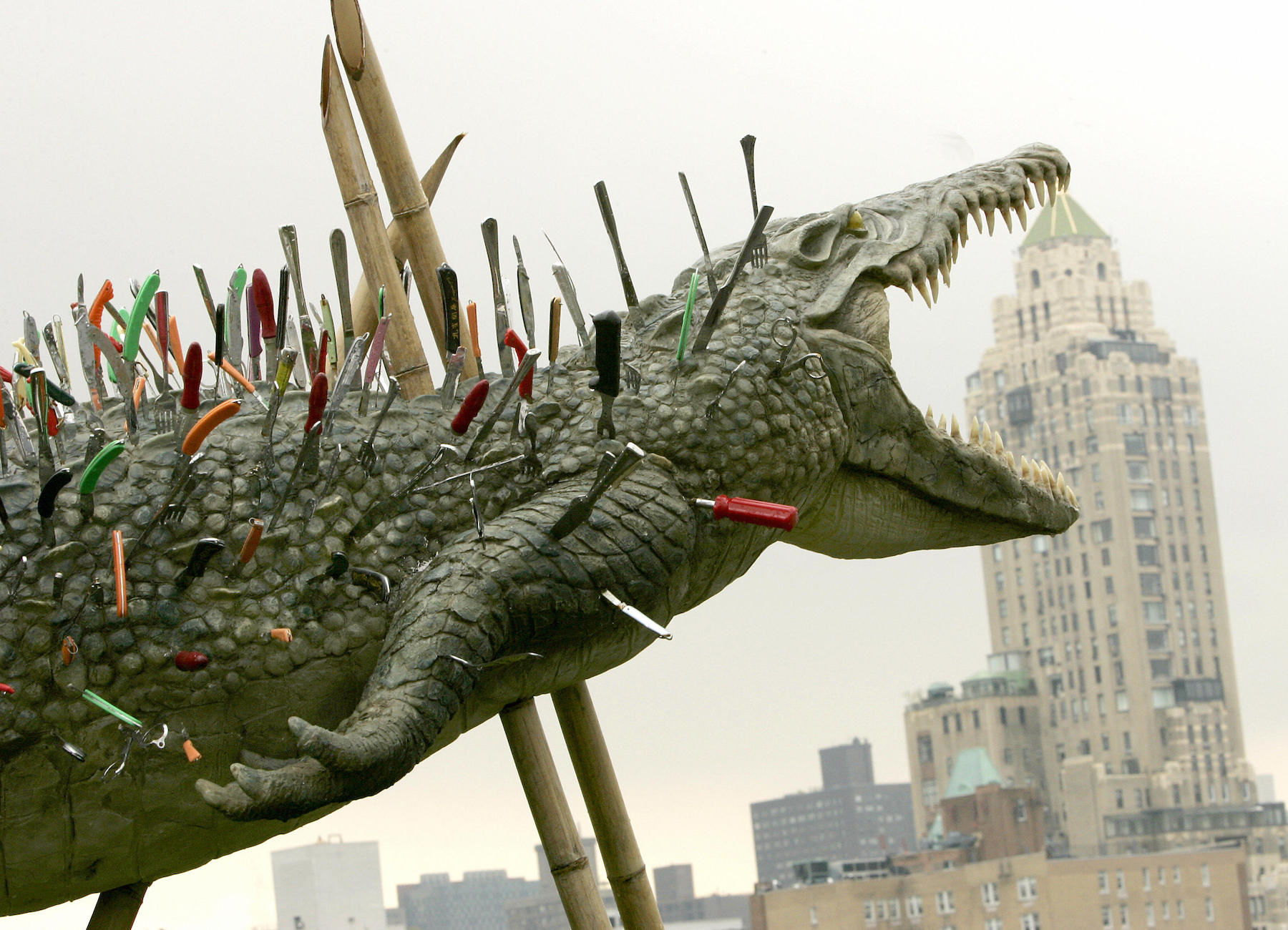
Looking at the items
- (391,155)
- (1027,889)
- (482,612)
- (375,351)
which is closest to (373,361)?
(375,351)

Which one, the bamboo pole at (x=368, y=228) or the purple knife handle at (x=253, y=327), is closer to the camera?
the purple knife handle at (x=253, y=327)

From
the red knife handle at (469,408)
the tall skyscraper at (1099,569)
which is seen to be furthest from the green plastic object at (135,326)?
the tall skyscraper at (1099,569)

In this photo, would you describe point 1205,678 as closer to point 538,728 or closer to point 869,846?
point 869,846

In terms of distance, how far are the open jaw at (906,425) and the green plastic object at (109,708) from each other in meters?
1.00

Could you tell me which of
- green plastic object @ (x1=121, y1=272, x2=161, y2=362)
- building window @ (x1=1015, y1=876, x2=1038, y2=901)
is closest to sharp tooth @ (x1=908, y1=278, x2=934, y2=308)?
green plastic object @ (x1=121, y1=272, x2=161, y2=362)

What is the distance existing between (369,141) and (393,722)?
3.57ft

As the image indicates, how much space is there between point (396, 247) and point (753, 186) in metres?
0.68

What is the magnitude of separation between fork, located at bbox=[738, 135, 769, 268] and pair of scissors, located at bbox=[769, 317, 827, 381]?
114 millimetres

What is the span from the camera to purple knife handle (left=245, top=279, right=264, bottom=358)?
2.18m

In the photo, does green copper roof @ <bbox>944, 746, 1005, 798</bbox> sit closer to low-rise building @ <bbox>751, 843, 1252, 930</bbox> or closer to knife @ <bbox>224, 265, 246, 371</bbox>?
low-rise building @ <bbox>751, 843, 1252, 930</bbox>

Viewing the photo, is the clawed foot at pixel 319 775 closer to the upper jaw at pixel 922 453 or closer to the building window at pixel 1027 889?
the upper jaw at pixel 922 453

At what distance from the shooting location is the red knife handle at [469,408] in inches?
78.2

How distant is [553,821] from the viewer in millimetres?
2500

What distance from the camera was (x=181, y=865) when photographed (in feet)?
6.66
